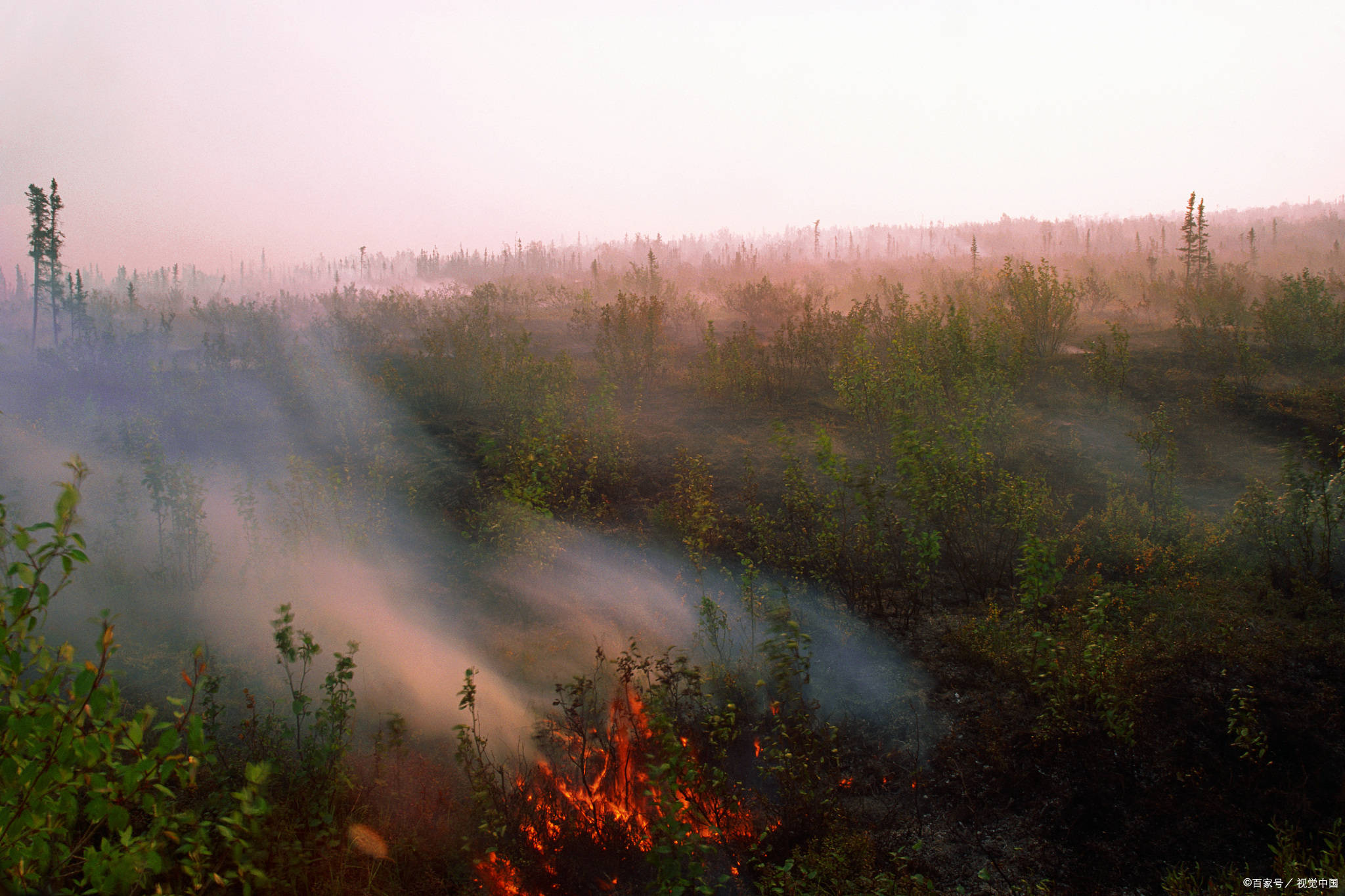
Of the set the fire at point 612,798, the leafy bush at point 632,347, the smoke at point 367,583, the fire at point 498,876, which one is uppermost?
the leafy bush at point 632,347

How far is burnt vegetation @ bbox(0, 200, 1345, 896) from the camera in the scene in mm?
3164

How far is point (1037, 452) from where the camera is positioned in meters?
7.20

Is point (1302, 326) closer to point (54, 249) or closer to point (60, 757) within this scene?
point (60, 757)

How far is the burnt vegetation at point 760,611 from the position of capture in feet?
10.4

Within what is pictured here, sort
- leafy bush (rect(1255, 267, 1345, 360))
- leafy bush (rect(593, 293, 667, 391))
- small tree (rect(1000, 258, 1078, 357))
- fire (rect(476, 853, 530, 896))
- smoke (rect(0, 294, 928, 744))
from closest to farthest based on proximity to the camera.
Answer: fire (rect(476, 853, 530, 896)), smoke (rect(0, 294, 928, 744)), leafy bush (rect(1255, 267, 1345, 360)), small tree (rect(1000, 258, 1078, 357)), leafy bush (rect(593, 293, 667, 391))

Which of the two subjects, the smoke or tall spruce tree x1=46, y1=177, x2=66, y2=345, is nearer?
the smoke

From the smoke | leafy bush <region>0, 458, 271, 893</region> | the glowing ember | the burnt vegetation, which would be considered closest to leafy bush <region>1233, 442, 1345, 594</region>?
the burnt vegetation

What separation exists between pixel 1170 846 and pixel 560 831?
318 cm

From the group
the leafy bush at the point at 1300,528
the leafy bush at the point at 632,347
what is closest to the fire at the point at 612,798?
the leafy bush at the point at 1300,528

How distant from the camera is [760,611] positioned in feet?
17.7

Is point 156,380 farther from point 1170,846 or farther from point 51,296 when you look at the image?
point 1170,846

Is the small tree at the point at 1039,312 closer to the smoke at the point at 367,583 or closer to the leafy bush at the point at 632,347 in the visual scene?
the leafy bush at the point at 632,347

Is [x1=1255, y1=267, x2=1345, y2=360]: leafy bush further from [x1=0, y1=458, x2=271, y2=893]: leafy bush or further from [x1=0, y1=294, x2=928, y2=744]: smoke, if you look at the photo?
[x1=0, y1=458, x2=271, y2=893]: leafy bush

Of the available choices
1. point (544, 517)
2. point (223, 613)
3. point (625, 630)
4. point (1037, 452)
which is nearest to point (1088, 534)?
point (1037, 452)
